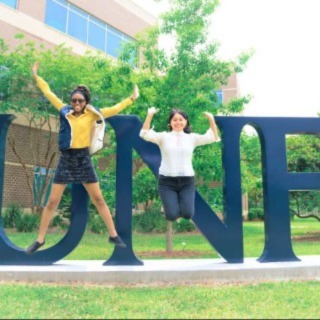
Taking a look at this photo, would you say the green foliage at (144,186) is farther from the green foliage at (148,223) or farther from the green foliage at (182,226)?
the green foliage at (182,226)

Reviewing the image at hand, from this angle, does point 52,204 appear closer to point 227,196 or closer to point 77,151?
point 77,151

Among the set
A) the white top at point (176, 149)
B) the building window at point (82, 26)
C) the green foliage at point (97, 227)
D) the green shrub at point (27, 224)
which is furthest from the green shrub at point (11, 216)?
the white top at point (176, 149)

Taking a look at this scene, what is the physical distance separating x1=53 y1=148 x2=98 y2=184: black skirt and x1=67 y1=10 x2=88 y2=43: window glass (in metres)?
15.6

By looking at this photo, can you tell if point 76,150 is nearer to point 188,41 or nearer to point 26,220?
point 188,41

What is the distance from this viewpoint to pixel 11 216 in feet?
46.6

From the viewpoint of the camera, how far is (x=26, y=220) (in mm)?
13523

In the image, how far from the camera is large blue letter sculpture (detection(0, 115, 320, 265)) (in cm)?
516

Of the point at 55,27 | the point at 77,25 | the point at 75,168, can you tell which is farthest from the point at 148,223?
the point at 77,25

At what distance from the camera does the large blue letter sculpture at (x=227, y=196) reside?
5164mm

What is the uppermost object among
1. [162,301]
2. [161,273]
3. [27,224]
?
[27,224]

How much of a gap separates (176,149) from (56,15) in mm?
16040

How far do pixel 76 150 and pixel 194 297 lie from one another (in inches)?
87.7

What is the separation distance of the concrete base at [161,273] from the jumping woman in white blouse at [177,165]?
729 millimetres

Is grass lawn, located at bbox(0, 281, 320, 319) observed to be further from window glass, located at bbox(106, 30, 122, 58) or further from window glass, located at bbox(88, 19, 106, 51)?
window glass, located at bbox(106, 30, 122, 58)
